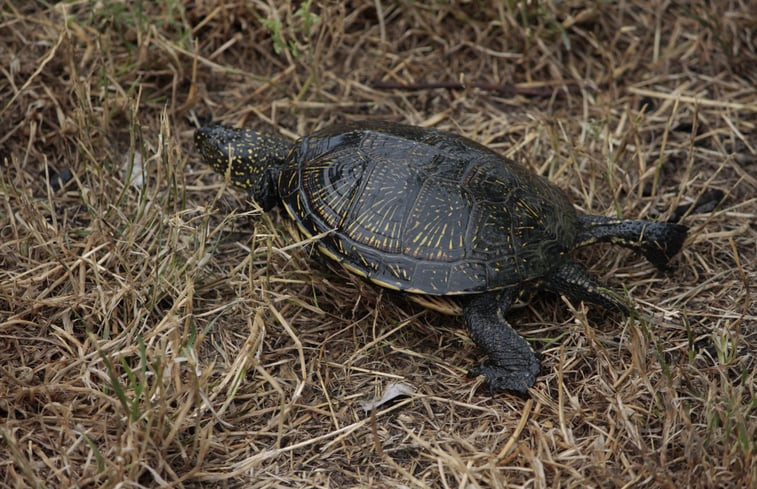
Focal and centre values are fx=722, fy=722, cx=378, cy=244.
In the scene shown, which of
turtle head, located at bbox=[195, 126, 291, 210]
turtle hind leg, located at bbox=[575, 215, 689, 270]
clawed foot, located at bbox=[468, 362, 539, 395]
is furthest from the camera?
turtle head, located at bbox=[195, 126, 291, 210]

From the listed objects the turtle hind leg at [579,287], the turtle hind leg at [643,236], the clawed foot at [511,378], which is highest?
the turtle hind leg at [643,236]

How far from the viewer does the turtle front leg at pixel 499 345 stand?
2.83 metres

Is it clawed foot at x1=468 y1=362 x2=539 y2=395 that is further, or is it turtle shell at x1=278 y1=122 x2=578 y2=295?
turtle shell at x1=278 y1=122 x2=578 y2=295

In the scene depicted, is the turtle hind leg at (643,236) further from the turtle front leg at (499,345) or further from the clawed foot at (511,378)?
the clawed foot at (511,378)

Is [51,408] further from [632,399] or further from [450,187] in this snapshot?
[632,399]

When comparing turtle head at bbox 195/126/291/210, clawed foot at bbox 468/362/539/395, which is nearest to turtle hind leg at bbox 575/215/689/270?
clawed foot at bbox 468/362/539/395

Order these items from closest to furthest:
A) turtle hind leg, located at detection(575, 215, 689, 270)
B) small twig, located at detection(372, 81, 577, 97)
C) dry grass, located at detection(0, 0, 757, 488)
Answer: dry grass, located at detection(0, 0, 757, 488) → turtle hind leg, located at detection(575, 215, 689, 270) → small twig, located at detection(372, 81, 577, 97)

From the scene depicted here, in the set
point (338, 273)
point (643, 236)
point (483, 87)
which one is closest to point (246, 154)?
point (338, 273)

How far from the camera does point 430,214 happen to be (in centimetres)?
299

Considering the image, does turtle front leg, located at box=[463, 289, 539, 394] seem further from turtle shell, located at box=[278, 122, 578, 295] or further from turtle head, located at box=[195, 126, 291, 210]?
turtle head, located at box=[195, 126, 291, 210]

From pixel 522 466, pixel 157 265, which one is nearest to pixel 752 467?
pixel 522 466

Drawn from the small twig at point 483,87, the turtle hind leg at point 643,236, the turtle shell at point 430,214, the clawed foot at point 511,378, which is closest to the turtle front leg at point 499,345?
the clawed foot at point 511,378

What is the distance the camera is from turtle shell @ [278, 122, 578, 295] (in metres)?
2.94

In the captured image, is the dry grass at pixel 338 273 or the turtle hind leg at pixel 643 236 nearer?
the dry grass at pixel 338 273
